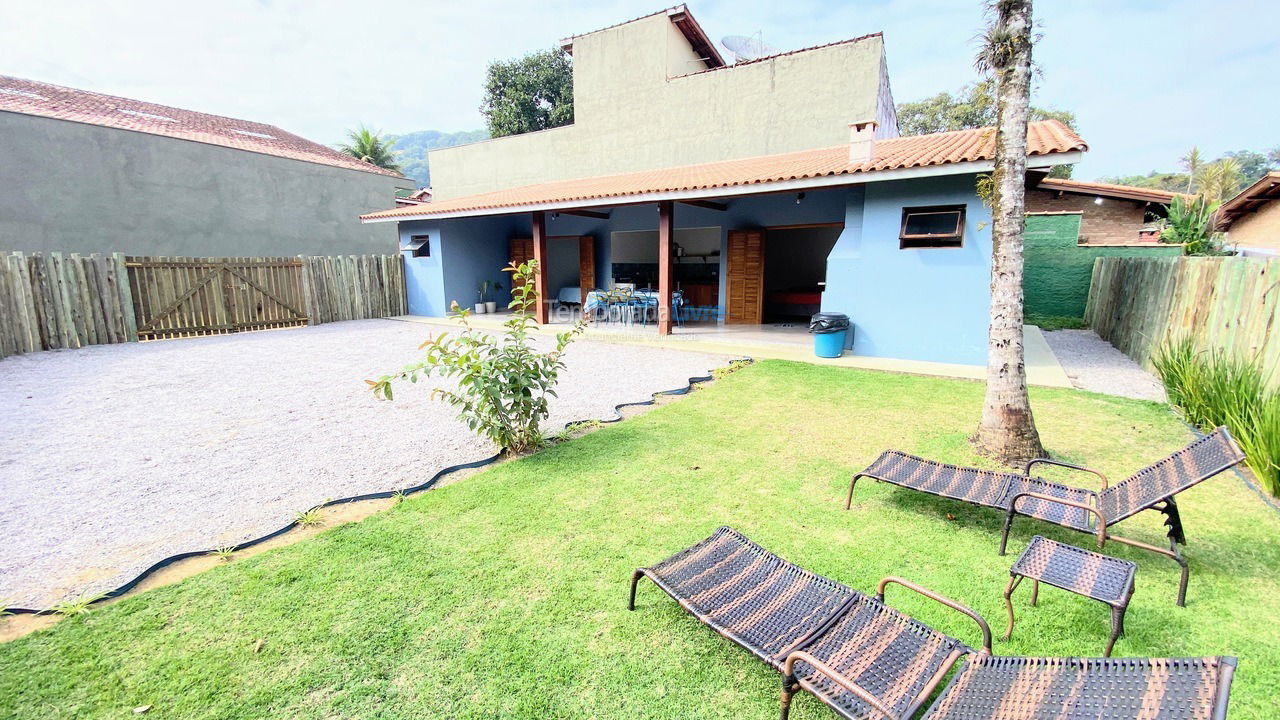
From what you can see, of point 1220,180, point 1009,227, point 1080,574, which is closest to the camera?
point 1080,574

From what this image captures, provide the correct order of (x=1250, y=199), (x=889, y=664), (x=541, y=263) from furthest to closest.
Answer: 1. (x=1250, y=199)
2. (x=541, y=263)
3. (x=889, y=664)

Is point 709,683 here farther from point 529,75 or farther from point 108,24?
point 529,75

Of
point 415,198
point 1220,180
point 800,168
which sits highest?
point 1220,180

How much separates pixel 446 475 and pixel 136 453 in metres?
2.92

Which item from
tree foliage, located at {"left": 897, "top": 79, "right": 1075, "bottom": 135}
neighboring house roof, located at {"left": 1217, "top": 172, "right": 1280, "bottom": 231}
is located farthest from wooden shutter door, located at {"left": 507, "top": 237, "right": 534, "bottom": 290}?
tree foliage, located at {"left": 897, "top": 79, "right": 1075, "bottom": 135}

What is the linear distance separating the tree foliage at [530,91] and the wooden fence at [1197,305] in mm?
29616

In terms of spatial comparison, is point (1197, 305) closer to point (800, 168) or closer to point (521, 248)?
point (800, 168)

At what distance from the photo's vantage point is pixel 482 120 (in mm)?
35094

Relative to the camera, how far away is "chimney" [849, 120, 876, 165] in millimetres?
8781

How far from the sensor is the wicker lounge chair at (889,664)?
142cm

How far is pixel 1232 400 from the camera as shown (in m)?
4.53

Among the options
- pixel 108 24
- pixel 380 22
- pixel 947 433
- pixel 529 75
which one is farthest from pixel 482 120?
pixel 947 433

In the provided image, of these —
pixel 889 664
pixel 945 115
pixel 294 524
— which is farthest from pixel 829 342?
pixel 945 115

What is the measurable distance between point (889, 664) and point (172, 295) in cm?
1459
